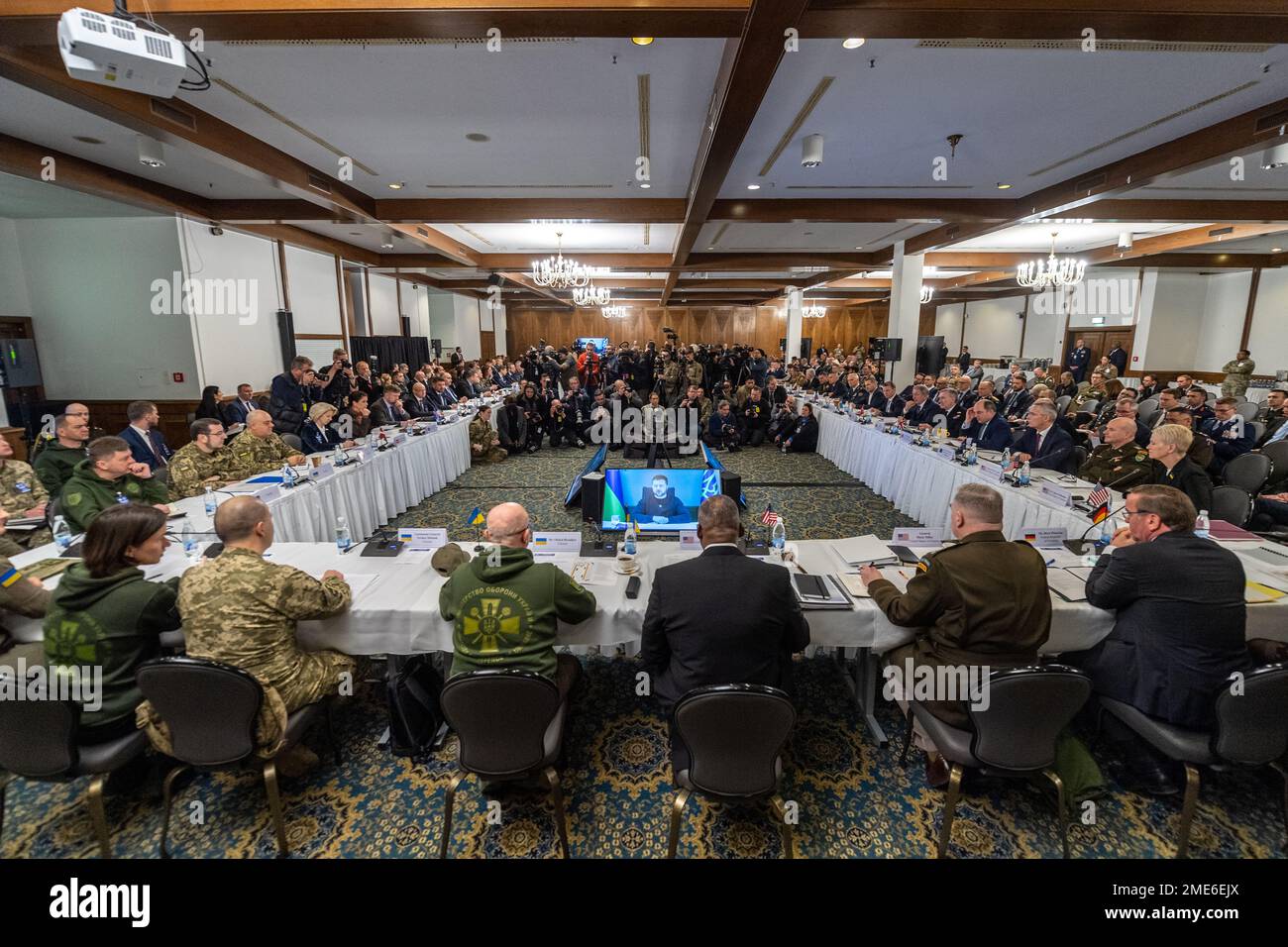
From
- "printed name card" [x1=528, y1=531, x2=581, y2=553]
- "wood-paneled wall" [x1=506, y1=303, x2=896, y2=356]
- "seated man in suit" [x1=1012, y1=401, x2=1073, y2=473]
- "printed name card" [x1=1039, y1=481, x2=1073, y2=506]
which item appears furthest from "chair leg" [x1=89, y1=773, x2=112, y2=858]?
"wood-paneled wall" [x1=506, y1=303, x2=896, y2=356]

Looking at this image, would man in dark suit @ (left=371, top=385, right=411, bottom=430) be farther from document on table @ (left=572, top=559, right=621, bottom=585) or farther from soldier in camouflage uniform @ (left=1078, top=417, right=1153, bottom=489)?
soldier in camouflage uniform @ (left=1078, top=417, right=1153, bottom=489)

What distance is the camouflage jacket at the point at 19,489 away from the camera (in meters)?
3.92

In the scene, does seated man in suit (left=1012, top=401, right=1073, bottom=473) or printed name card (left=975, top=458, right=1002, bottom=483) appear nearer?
printed name card (left=975, top=458, right=1002, bottom=483)

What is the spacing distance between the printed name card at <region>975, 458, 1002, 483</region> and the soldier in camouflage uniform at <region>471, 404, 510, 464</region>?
254 inches

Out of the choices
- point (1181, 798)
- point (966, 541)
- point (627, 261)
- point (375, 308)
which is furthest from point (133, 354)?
point (1181, 798)

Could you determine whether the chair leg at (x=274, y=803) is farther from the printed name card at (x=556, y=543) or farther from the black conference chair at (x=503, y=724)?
the printed name card at (x=556, y=543)

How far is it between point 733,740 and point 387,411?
6973 mm

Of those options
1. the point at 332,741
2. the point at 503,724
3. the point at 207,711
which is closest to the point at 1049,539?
the point at 503,724

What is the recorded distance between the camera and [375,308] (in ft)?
44.9

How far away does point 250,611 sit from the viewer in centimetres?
205

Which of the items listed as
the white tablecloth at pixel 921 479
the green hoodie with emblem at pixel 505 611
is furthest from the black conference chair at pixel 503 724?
the white tablecloth at pixel 921 479

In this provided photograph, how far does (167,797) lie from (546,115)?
4.59m

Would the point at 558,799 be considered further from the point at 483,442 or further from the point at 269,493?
the point at 483,442

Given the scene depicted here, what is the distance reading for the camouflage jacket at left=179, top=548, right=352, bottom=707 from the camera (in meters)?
2.02
